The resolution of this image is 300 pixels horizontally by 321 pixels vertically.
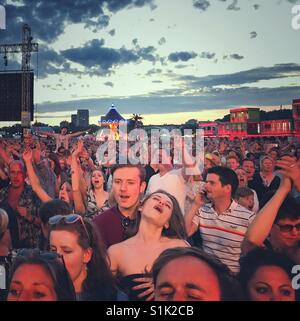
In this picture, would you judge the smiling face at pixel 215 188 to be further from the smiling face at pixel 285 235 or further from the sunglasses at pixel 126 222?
the sunglasses at pixel 126 222

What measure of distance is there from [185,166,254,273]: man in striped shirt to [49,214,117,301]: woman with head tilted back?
23.8 inches

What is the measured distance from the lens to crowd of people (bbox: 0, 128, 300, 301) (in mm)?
2643

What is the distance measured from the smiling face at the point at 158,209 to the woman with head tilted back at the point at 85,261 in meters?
0.37

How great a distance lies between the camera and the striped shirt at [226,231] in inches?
104

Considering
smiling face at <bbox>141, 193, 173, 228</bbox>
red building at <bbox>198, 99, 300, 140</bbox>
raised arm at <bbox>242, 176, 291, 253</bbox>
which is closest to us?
raised arm at <bbox>242, 176, 291, 253</bbox>

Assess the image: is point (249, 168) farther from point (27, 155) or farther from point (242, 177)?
point (27, 155)

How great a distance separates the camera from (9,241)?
2924mm

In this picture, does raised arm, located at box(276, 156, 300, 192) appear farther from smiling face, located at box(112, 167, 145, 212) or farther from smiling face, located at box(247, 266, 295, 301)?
smiling face, located at box(112, 167, 145, 212)

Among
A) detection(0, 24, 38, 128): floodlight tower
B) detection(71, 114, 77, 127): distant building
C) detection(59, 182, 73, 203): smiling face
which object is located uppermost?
detection(0, 24, 38, 128): floodlight tower

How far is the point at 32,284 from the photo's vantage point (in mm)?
2771

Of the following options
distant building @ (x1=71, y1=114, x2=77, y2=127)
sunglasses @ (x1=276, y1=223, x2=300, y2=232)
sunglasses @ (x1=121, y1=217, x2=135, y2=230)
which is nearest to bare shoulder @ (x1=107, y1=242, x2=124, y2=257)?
sunglasses @ (x1=121, y1=217, x2=135, y2=230)
